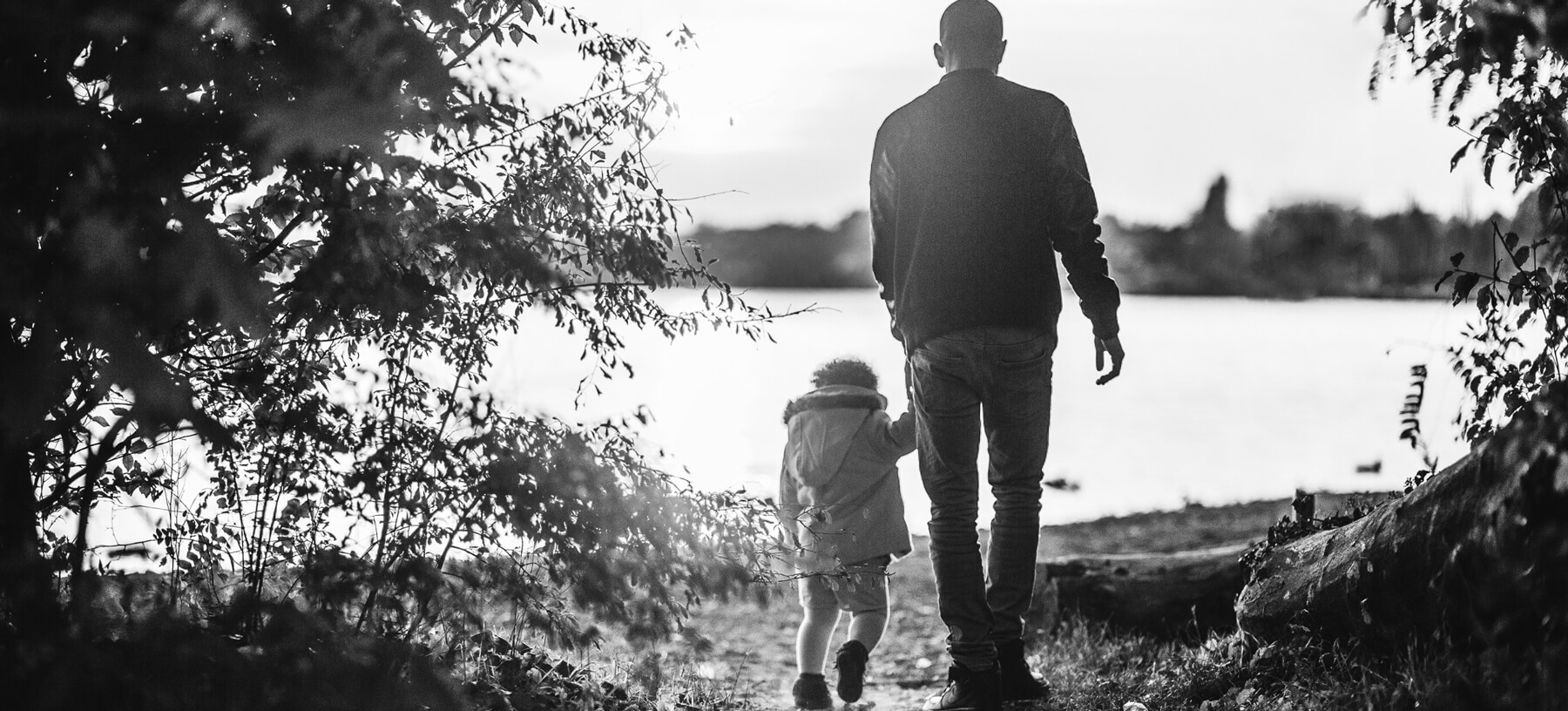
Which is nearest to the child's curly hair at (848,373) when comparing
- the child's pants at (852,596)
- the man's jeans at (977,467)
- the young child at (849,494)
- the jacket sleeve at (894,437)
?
the young child at (849,494)

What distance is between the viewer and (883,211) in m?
4.10

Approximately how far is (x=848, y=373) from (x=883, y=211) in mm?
901

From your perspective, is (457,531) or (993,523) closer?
(457,531)

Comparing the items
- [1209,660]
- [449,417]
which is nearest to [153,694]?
[449,417]

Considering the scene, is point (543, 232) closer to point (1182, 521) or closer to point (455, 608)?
point (455, 608)

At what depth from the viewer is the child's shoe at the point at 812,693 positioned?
14.7 ft

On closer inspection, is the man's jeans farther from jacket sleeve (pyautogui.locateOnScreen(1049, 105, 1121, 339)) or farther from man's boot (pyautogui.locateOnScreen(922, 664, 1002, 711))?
jacket sleeve (pyautogui.locateOnScreen(1049, 105, 1121, 339))

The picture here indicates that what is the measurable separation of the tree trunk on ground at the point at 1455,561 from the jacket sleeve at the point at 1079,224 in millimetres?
973

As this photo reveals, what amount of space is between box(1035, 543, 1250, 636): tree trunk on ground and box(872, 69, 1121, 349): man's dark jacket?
179cm

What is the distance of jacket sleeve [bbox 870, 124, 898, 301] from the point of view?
13.3 feet

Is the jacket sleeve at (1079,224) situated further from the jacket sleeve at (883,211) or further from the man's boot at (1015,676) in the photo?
the man's boot at (1015,676)

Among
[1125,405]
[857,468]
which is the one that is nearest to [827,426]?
[857,468]

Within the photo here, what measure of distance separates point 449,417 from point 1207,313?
98112mm

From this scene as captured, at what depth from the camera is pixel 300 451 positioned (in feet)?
9.89
